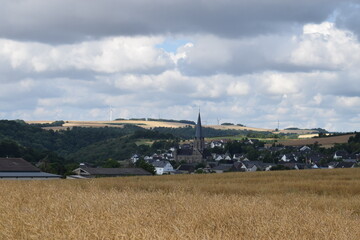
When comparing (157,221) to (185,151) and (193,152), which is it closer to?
(193,152)

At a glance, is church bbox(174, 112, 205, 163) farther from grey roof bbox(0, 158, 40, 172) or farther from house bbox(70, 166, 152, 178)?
grey roof bbox(0, 158, 40, 172)

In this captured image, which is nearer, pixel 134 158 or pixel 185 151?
pixel 134 158

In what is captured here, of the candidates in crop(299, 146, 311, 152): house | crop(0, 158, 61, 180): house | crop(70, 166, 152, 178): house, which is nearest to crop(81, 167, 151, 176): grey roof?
crop(70, 166, 152, 178): house

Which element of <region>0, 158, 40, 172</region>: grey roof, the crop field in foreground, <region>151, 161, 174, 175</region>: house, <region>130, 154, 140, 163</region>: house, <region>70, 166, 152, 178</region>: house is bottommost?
<region>151, 161, 174, 175</region>: house

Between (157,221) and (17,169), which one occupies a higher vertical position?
(157,221)

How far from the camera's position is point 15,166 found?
80.6 metres

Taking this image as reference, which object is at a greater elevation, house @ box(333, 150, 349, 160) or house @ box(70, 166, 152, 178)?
house @ box(333, 150, 349, 160)

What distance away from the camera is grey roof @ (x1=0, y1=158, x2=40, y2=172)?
78625 millimetres

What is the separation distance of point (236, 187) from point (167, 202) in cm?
1390

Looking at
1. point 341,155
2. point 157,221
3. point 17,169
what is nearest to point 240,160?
point 341,155

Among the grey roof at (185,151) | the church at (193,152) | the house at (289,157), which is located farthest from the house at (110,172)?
the grey roof at (185,151)

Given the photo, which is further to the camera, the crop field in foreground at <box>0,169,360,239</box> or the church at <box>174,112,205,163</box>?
the church at <box>174,112,205,163</box>

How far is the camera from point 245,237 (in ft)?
28.3

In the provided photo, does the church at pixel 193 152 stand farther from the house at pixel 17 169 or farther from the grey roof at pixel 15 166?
the house at pixel 17 169
